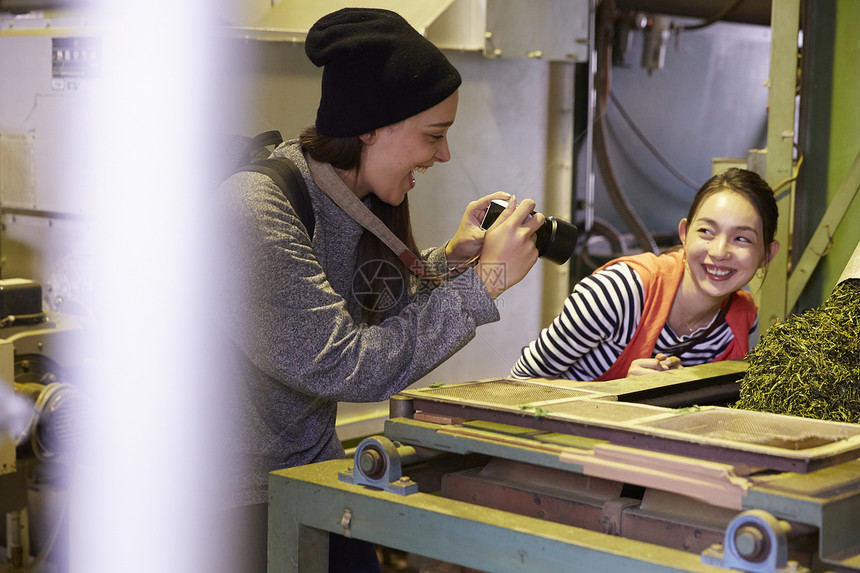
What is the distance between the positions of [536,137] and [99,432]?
4.01 feet

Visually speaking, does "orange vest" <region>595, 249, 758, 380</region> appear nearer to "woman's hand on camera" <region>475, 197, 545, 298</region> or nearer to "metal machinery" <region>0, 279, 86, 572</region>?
"woman's hand on camera" <region>475, 197, 545, 298</region>

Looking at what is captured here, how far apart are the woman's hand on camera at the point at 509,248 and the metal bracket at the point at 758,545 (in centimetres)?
41

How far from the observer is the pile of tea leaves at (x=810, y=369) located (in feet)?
3.38

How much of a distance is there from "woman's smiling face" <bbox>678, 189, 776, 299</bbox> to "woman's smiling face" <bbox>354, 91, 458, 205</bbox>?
0.47 m

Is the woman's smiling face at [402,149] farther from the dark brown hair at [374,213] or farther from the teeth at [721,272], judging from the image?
the teeth at [721,272]

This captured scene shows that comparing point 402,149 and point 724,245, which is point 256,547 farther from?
point 724,245

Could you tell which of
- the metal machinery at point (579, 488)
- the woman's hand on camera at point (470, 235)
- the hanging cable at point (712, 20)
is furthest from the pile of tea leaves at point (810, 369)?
the hanging cable at point (712, 20)

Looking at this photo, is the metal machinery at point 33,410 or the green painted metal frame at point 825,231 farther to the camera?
the green painted metal frame at point 825,231

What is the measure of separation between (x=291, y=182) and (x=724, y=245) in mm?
659

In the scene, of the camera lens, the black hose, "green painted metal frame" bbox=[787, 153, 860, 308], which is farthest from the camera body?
the black hose

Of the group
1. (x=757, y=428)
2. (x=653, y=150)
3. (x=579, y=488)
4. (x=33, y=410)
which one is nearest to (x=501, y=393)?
(x=579, y=488)

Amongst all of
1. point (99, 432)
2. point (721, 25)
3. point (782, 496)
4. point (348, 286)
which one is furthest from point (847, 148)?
point (721, 25)

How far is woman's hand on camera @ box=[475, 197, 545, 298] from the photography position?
1.06m

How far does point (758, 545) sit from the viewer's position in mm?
685
